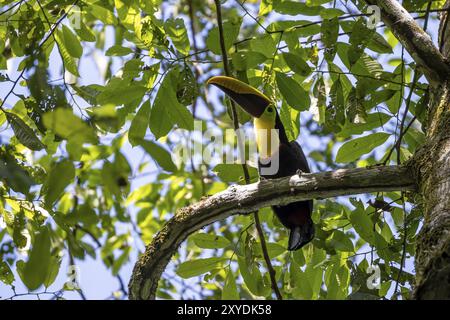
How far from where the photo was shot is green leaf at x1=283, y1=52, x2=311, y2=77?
3115 mm

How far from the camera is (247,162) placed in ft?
11.7

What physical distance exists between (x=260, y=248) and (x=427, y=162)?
1.29 m

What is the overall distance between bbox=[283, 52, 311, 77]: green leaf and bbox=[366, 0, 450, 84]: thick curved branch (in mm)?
457

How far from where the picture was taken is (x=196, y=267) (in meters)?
3.38

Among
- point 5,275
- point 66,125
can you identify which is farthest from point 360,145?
point 66,125

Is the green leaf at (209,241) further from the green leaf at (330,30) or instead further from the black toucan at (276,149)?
the green leaf at (330,30)

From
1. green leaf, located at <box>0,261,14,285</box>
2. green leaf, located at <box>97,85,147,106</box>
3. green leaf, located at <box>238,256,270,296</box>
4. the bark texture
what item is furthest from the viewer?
green leaf, located at <box>238,256,270,296</box>

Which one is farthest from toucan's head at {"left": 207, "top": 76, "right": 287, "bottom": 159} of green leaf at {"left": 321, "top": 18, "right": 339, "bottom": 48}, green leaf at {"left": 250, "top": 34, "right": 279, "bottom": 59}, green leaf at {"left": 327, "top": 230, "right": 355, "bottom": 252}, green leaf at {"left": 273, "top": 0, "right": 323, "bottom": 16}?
green leaf at {"left": 327, "top": 230, "right": 355, "bottom": 252}

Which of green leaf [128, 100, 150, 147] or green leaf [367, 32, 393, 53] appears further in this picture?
green leaf [367, 32, 393, 53]

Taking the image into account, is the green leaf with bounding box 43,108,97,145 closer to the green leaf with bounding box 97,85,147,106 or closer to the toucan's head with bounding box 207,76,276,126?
the green leaf with bounding box 97,85,147,106

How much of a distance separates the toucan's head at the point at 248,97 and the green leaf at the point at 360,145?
2.13ft

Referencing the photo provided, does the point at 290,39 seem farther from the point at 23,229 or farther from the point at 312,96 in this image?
the point at 23,229

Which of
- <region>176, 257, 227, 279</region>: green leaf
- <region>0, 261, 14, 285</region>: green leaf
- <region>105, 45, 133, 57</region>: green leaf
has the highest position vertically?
<region>105, 45, 133, 57</region>: green leaf

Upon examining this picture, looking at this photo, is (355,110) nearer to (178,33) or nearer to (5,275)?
(178,33)
